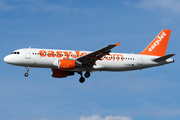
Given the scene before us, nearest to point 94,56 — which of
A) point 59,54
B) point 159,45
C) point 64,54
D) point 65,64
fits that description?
point 65,64

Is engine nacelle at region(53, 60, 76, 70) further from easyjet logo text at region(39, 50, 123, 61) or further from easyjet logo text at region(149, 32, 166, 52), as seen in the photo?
easyjet logo text at region(149, 32, 166, 52)

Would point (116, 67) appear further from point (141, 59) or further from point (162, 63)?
point (162, 63)

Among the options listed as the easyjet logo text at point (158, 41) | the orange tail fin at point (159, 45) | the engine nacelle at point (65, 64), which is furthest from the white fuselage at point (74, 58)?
the easyjet logo text at point (158, 41)

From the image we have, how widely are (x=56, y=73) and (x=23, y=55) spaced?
6406mm

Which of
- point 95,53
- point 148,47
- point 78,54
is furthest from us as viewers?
point 148,47

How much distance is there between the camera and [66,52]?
44500mm

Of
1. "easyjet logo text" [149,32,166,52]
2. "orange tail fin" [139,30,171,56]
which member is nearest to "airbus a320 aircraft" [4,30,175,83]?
"orange tail fin" [139,30,171,56]

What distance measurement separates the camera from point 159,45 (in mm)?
50219

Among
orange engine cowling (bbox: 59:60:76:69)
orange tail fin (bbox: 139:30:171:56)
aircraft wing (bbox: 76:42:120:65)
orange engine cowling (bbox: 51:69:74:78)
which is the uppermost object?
orange tail fin (bbox: 139:30:171:56)

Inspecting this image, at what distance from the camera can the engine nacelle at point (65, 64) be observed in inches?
1674

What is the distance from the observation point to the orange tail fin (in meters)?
49.5

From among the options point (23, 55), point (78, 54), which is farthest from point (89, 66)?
point (23, 55)

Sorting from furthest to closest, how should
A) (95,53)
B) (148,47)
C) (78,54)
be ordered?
(148,47) < (78,54) < (95,53)

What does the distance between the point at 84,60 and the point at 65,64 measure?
2.80m
